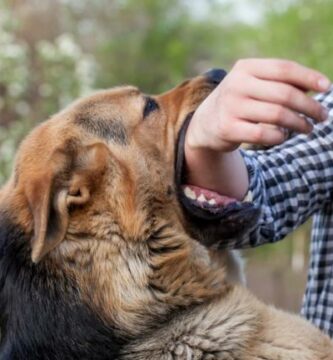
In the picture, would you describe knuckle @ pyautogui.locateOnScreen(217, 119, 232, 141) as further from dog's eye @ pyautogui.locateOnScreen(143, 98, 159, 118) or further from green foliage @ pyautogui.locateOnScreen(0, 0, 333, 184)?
green foliage @ pyautogui.locateOnScreen(0, 0, 333, 184)

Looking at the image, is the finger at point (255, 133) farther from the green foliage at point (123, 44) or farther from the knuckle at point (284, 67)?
the green foliage at point (123, 44)

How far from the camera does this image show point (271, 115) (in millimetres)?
2049

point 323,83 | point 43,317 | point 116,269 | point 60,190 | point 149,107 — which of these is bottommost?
point 43,317

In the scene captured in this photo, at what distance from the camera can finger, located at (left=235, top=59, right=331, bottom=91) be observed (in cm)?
198

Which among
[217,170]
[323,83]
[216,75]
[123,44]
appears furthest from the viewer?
[123,44]

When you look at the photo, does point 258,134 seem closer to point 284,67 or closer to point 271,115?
point 271,115

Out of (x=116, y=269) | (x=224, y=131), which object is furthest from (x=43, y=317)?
(x=224, y=131)

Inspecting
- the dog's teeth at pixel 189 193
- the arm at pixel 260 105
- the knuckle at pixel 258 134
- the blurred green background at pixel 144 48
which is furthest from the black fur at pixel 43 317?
the blurred green background at pixel 144 48

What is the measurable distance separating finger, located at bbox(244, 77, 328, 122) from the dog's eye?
903mm

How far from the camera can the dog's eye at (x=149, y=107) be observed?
2945 mm

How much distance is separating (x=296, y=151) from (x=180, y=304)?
0.89m

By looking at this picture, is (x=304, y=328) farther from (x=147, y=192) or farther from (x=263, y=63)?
(x=263, y=63)

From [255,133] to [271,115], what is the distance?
0.07m

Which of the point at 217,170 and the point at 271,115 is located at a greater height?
the point at 271,115
